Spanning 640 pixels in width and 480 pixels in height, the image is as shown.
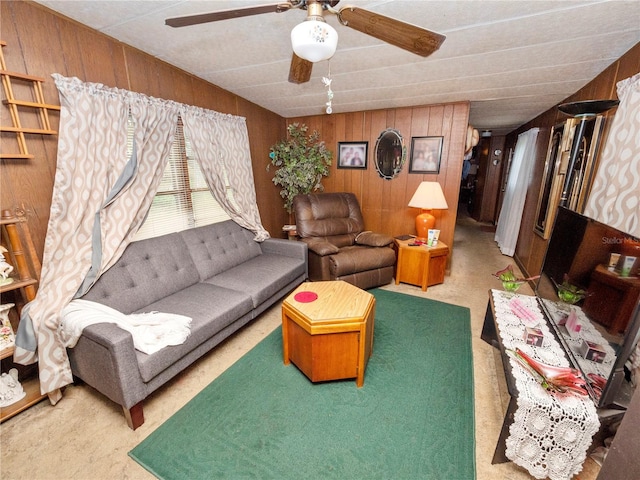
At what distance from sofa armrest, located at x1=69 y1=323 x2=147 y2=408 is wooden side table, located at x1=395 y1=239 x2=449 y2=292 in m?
2.68

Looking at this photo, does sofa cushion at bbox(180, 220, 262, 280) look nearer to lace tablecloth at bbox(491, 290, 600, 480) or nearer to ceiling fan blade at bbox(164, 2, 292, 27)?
ceiling fan blade at bbox(164, 2, 292, 27)

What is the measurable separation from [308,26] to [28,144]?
1766mm

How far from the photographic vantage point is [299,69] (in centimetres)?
155

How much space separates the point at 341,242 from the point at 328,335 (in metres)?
1.90

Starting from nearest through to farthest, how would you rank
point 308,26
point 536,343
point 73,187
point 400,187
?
point 308,26 < point 536,343 < point 73,187 < point 400,187

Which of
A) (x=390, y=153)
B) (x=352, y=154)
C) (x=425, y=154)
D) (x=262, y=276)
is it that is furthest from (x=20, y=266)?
(x=425, y=154)

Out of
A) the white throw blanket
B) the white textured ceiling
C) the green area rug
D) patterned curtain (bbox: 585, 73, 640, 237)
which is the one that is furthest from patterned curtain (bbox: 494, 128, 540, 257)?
the white throw blanket

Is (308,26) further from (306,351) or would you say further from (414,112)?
(414,112)

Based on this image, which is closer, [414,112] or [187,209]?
[187,209]

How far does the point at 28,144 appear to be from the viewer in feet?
5.16

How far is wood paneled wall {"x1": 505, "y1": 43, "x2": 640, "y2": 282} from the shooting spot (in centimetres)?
193

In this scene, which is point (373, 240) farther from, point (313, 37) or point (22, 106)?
point (22, 106)

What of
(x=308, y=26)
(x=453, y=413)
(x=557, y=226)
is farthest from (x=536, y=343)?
(x=308, y=26)

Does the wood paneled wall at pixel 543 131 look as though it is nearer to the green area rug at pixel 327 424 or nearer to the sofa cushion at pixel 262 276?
the green area rug at pixel 327 424
